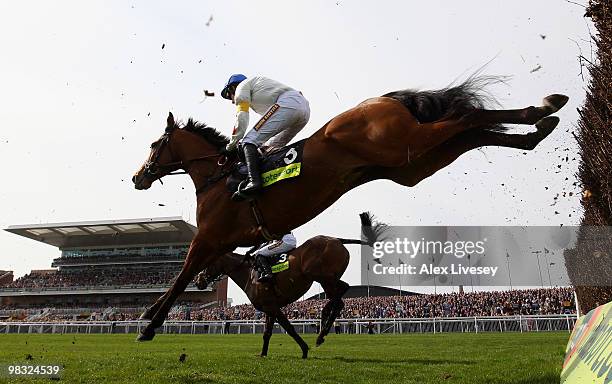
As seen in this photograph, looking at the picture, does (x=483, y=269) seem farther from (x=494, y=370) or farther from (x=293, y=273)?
(x=494, y=370)

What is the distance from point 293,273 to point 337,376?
572cm

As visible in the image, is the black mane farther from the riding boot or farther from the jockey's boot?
the jockey's boot

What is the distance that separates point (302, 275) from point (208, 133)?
6.58m

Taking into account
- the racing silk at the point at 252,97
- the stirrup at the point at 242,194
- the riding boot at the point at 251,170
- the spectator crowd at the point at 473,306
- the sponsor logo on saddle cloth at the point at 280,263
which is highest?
the racing silk at the point at 252,97

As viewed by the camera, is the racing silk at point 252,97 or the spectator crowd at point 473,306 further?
the spectator crowd at point 473,306

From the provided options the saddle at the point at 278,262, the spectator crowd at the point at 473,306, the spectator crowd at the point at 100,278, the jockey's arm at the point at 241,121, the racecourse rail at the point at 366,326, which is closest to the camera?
the jockey's arm at the point at 241,121

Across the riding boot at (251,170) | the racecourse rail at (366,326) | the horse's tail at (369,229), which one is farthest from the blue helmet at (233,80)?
the racecourse rail at (366,326)

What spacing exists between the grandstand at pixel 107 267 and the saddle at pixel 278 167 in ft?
185

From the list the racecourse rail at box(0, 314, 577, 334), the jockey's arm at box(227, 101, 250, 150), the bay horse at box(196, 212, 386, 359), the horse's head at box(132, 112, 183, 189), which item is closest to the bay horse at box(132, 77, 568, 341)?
the jockey's arm at box(227, 101, 250, 150)

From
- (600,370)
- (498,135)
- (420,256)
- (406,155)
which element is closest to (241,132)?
(406,155)

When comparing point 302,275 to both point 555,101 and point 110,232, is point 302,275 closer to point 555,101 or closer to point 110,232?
point 555,101

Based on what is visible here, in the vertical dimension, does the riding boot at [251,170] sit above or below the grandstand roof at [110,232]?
below

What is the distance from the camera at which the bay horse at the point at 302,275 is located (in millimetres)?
11406

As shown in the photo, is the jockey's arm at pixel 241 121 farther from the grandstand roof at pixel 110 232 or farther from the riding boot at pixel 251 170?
the grandstand roof at pixel 110 232
